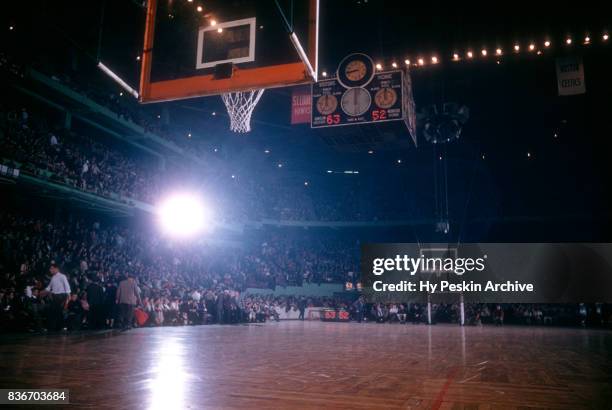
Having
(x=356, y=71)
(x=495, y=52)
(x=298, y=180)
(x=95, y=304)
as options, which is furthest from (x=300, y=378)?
(x=298, y=180)

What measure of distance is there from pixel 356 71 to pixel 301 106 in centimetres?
225

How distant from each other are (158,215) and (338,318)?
11.2 metres

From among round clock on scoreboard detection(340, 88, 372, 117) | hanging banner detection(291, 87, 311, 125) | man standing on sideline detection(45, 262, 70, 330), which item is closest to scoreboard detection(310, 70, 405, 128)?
round clock on scoreboard detection(340, 88, 372, 117)

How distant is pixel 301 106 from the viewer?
13188 mm

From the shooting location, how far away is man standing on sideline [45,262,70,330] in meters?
10.1

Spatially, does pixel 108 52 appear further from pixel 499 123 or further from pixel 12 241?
pixel 499 123

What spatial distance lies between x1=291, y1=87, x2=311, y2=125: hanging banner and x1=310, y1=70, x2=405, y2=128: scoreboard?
1048 mm

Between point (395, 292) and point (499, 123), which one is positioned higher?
point (499, 123)

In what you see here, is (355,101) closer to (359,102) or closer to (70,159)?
(359,102)

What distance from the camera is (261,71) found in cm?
632

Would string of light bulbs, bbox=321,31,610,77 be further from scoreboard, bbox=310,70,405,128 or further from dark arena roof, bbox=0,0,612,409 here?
scoreboard, bbox=310,70,405,128

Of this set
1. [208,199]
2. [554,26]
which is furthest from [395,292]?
[554,26]

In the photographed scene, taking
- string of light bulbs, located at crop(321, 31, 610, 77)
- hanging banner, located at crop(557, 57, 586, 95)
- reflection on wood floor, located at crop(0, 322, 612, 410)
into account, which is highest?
string of light bulbs, located at crop(321, 31, 610, 77)

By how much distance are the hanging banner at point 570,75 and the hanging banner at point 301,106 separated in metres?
7.59
